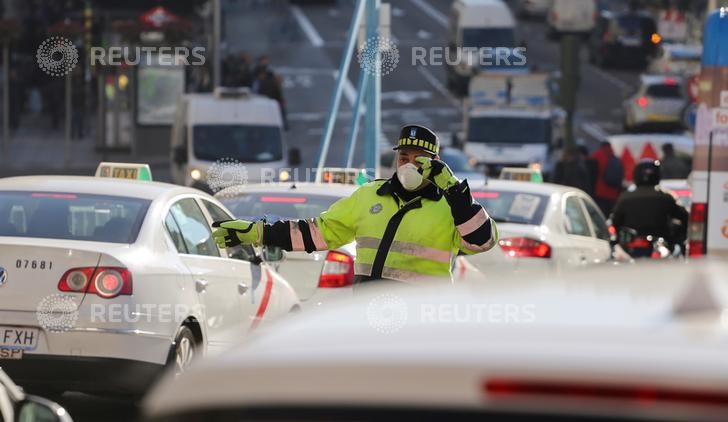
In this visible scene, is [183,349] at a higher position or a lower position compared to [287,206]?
lower

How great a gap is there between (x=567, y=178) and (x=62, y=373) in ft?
55.7

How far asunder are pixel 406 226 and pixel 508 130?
29047 millimetres

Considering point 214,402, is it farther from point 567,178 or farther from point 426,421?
point 567,178

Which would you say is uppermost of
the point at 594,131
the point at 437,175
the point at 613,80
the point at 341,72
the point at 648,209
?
the point at 341,72

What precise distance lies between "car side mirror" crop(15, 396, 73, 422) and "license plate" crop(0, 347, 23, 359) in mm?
4297

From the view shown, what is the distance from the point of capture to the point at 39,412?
3.83 meters

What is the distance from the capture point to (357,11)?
20609 millimetres

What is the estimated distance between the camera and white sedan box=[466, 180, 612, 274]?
44.9 feet

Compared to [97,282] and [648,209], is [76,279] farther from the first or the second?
[648,209]

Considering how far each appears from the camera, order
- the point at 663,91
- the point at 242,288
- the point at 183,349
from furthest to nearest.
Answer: the point at 663,91 → the point at 242,288 → the point at 183,349

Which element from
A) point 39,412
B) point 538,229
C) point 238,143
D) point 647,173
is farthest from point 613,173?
point 39,412

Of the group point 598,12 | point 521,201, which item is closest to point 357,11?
point 521,201

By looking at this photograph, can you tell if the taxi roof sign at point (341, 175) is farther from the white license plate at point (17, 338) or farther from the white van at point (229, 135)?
the white van at point (229, 135)

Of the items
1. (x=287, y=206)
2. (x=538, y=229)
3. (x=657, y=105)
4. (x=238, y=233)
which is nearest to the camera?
(x=238, y=233)
